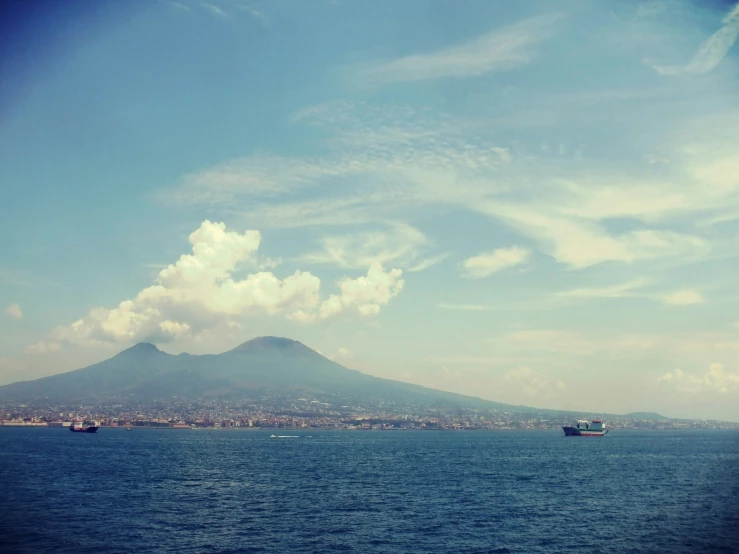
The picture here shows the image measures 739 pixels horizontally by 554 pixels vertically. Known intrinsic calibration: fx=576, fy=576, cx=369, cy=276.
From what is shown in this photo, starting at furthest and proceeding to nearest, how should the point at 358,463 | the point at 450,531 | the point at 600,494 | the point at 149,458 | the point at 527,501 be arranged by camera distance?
the point at 149,458
the point at 358,463
the point at 600,494
the point at 527,501
the point at 450,531

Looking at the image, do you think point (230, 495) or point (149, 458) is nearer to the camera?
point (230, 495)

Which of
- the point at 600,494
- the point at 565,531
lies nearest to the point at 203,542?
the point at 565,531

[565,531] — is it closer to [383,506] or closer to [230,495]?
[383,506]

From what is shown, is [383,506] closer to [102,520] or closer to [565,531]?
[565,531]

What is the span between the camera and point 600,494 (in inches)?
3027

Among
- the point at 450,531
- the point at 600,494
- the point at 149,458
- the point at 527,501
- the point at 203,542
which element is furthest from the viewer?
the point at 149,458

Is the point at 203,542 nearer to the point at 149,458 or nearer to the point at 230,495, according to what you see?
the point at 230,495

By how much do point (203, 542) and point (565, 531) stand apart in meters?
32.5

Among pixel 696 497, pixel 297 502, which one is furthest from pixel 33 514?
pixel 696 497

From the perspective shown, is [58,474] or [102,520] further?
[58,474]

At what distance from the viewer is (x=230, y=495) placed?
72.4 metres

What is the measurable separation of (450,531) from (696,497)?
41281 mm

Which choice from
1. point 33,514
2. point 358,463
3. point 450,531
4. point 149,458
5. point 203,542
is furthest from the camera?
point 149,458

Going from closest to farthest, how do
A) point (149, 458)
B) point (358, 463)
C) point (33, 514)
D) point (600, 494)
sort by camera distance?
point (33, 514), point (600, 494), point (358, 463), point (149, 458)
